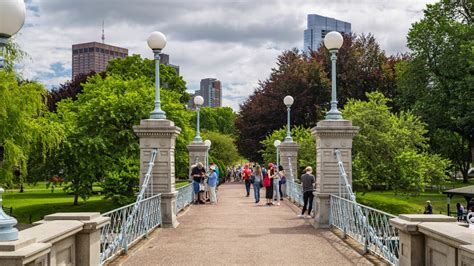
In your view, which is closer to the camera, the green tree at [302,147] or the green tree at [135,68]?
the green tree at [302,147]

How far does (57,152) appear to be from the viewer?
2711 centimetres

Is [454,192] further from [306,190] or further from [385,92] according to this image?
[385,92]

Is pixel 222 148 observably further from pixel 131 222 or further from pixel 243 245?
pixel 131 222

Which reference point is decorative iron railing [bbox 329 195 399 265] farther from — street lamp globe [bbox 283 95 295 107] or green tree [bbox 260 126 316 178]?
street lamp globe [bbox 283 95 295 107]

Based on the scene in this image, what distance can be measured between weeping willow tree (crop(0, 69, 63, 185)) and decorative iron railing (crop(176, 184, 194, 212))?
5.97 meters

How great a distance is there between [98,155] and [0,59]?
2105cm

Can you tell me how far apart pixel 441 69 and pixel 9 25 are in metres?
37.6

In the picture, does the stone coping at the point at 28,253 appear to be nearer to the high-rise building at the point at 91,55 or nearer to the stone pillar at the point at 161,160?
the stone pillar at the point at 161,160

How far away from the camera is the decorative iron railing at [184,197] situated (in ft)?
61.5

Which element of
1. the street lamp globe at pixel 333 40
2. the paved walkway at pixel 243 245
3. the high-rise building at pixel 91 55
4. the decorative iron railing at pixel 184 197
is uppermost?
the high-rise building at pixel 91 55

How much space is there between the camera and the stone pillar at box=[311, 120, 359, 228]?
14625 mm

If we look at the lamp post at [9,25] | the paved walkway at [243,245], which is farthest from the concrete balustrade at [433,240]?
the lamp post at [9,25]

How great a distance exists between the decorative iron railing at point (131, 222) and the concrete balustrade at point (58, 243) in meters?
1.40

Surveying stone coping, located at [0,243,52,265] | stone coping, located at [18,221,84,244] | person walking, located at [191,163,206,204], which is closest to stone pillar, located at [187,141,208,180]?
person walking, located at [191,163,206,204]
